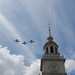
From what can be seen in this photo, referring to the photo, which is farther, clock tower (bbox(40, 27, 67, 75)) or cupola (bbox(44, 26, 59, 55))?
cupola (bbox(44, 26, 59, 55))

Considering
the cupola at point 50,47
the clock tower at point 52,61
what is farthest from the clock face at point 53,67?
the cupola at point 50,47

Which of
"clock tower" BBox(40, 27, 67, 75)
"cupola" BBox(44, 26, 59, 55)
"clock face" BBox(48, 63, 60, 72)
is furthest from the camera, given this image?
"cupola" BBox(44, 26, 59, 55)

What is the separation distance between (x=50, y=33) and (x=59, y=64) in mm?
13376

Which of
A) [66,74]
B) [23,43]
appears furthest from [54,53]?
[23,43]

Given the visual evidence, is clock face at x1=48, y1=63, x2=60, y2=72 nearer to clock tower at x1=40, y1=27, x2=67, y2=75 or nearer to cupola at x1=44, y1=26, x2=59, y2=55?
clock tower at x1=40, y1=27, x2=67, y2=75

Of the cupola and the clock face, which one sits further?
the cupola

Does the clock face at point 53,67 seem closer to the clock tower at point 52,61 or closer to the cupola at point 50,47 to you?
the clock tower at point 52,61

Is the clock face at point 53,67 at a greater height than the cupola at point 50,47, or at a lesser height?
lesser

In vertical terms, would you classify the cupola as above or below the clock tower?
above

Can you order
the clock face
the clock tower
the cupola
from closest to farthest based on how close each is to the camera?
1. the clock tower
2. the clock face
3. the cupola

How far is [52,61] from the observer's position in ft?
240

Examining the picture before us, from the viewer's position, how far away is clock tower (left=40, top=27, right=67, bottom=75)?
71.0 meters

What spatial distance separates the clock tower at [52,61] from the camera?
71019mm

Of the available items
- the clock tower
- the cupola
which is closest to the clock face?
the clock tower
